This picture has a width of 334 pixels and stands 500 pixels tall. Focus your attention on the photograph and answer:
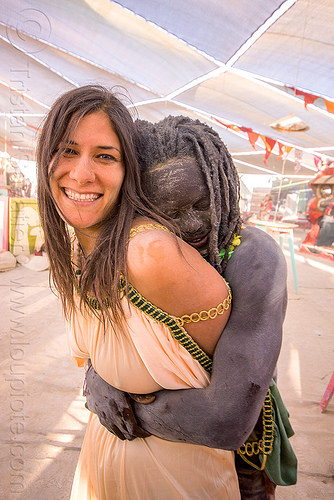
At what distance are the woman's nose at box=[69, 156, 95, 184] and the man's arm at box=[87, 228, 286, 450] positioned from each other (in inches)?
20.3

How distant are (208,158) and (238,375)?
24.8 inches

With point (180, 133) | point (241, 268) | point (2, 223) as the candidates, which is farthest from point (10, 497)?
point (2, 223)

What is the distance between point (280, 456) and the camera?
1.14 m

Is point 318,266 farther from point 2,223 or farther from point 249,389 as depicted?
point 249,389

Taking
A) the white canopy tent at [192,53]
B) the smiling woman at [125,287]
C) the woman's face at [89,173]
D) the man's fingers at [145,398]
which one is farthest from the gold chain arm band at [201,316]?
the white canopy tent at [192,53]

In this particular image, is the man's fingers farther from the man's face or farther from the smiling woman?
the man's face

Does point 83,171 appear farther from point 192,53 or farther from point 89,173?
point 192,53

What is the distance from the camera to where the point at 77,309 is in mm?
1062

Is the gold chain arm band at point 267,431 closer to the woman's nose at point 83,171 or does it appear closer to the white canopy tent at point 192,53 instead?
the woman's nose at point 83,171

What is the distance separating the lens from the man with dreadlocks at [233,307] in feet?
2.88

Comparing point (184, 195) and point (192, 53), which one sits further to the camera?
point (192, 53)

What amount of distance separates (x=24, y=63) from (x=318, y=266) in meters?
10.2

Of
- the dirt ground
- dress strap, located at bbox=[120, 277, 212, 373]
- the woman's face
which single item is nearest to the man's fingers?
dress strap, located at bbox=[120, 277, 212, 373]

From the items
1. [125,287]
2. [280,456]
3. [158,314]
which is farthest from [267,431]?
[125,287]
